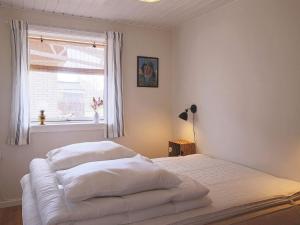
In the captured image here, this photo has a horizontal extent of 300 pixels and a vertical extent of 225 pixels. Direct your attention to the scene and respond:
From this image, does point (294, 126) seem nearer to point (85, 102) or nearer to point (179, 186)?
point (179, 186)

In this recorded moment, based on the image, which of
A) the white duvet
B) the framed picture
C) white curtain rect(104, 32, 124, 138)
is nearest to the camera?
the white duvet

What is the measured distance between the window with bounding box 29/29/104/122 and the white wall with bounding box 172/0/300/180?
1.23 m

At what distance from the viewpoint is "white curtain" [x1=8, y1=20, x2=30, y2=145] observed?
290cm

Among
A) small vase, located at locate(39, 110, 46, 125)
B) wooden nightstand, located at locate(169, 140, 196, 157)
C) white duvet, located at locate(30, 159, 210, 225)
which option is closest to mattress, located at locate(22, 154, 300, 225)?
white duvet, located at locate(30, 159, 210, 225)

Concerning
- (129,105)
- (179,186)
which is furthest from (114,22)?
(179,186)

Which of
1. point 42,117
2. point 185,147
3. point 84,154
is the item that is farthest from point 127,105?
point 84,154

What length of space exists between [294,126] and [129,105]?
2.04 metres

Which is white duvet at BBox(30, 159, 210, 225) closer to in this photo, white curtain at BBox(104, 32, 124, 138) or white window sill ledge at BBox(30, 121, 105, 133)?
white window sill ledge at BBox(30, 121, 105, 133)

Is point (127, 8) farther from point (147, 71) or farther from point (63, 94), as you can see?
point (63, 94)

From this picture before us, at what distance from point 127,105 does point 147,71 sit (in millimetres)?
549

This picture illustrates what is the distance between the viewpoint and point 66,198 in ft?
4.32

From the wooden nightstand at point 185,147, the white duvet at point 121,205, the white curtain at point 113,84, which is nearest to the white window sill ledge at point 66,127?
the white curtain at point 113,84

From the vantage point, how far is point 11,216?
9.20ft

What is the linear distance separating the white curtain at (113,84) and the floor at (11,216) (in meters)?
1.30
